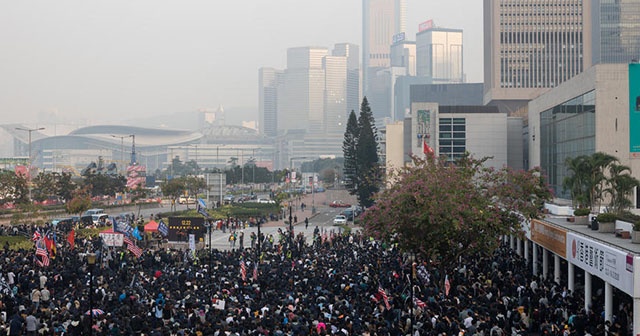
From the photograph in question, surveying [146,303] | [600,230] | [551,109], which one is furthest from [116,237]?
[551,109]

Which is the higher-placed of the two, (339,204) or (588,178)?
(588,178)

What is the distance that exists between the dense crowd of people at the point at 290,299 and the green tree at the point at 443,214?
125 centimetres

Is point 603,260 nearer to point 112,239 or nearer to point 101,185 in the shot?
point 112,239

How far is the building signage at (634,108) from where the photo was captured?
46.7 metres

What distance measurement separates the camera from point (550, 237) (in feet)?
96.6

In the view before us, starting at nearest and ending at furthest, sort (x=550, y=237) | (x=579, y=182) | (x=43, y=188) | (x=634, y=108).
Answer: (x=550, y=237) < (x=579, y=182) < (x=634, y=108) < (x=43, y=188)

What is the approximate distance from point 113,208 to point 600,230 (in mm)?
62687

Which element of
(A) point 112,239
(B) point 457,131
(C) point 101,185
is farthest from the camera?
(C) point 101,185

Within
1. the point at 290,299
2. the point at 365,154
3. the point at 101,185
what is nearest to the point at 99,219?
the point at 101,185

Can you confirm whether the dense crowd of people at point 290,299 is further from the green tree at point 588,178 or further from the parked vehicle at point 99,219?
the parked vehicle at point 99,219

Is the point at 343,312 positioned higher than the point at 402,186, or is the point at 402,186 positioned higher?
the point at 402,186

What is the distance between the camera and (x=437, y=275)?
31.7 m

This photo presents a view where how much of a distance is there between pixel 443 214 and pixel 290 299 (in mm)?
7256

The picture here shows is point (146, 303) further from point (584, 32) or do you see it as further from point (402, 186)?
point (584, 32)
